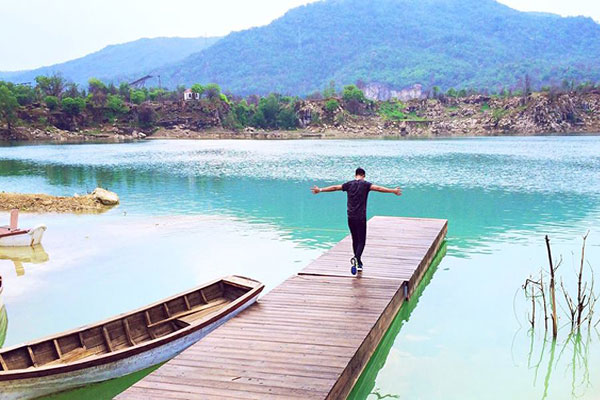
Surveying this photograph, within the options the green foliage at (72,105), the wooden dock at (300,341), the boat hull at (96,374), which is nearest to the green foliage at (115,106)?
the green foliage at (72,105)

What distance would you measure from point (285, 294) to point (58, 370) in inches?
166

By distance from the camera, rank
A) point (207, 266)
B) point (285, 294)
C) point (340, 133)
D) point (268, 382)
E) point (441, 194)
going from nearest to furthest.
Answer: point (268, 382)
point (285, 294)
point (207, 266)
point (441, 194)
point (340, 133)

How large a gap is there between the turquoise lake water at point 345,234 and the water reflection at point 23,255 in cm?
10

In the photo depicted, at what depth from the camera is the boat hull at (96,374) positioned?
6.72m

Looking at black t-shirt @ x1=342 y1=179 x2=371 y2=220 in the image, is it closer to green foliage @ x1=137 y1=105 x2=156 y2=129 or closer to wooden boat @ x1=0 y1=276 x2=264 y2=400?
wooden boat @ x1=0 y1=276 x2=264 y2=400

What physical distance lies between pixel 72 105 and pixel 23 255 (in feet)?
347

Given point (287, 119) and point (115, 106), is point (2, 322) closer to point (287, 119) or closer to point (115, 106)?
point (115, 106)

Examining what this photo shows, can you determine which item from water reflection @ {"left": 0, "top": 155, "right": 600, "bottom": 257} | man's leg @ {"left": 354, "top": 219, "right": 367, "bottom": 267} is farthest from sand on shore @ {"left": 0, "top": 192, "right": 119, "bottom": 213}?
man's leg @ {"left": 354, "top": 219, "right": 367, "bottom": 267}

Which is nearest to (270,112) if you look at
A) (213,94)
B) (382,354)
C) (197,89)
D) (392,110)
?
(213,94)

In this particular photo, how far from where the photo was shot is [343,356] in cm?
723

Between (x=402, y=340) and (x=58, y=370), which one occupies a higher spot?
(x=58, y=370)

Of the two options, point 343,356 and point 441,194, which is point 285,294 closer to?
point 343,356

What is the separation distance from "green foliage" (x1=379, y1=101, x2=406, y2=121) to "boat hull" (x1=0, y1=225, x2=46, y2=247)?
12808 centimetres

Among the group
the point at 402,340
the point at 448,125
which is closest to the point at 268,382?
the point at 402,340
